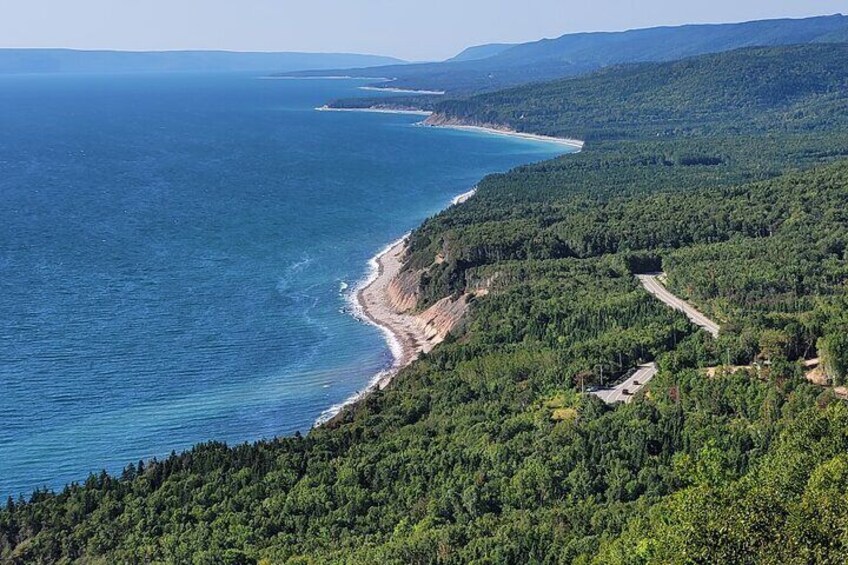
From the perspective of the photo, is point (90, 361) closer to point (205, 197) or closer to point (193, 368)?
point (193, 368)

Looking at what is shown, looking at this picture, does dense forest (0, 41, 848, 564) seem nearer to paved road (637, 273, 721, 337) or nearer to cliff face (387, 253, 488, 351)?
paved road (637, 273, 721, 337)

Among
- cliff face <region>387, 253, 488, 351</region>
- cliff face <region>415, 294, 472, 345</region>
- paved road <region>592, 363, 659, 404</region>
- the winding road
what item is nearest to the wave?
cliff face <region>387, 253, 488, 351</region>

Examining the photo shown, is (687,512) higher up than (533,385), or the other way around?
(687,512)

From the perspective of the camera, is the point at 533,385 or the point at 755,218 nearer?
the point at 533,385

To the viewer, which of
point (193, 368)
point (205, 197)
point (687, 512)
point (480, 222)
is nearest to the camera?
point (687, 512)

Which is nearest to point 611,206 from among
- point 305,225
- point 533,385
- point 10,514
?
point 305,225

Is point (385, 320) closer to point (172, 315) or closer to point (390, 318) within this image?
point (390, 318)

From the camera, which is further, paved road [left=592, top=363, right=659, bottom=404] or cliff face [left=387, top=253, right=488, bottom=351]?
cliff face [left=387, top=253, right=488, bottom=351]
